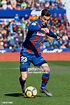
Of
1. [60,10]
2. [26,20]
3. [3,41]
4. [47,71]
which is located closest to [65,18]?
[60,10]

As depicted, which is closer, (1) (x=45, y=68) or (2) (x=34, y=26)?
(2) (x=34, y=26)

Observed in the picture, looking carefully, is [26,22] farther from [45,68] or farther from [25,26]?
[45,68]

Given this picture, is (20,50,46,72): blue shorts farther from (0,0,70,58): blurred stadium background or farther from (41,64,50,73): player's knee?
(0,0,70,58): blurred stadium background

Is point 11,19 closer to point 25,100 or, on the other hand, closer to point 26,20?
point 26,20

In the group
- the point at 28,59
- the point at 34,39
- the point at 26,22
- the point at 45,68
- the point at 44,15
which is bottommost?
the point at 26,22

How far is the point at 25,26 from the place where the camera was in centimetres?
3084

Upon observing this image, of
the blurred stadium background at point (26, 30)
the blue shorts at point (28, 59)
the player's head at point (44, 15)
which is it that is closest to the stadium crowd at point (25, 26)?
the blurred stadium background at point (26, 30)

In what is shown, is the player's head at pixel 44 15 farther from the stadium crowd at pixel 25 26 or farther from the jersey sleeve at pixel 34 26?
the stadium crowd at pixel 25 26

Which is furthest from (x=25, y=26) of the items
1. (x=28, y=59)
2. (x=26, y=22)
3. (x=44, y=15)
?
(x=44, y=15)

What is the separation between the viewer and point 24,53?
10562 mm

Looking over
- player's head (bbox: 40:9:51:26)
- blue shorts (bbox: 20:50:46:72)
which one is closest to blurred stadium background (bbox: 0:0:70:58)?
blue shorts (bbox: 20:50:46:72)

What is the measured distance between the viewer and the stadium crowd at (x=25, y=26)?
28.8 metres

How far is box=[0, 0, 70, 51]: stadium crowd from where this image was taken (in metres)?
28.8

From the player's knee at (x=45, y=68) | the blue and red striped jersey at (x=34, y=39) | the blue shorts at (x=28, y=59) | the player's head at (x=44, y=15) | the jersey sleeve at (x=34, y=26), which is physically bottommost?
the player's knee at (x=45, y=68)
